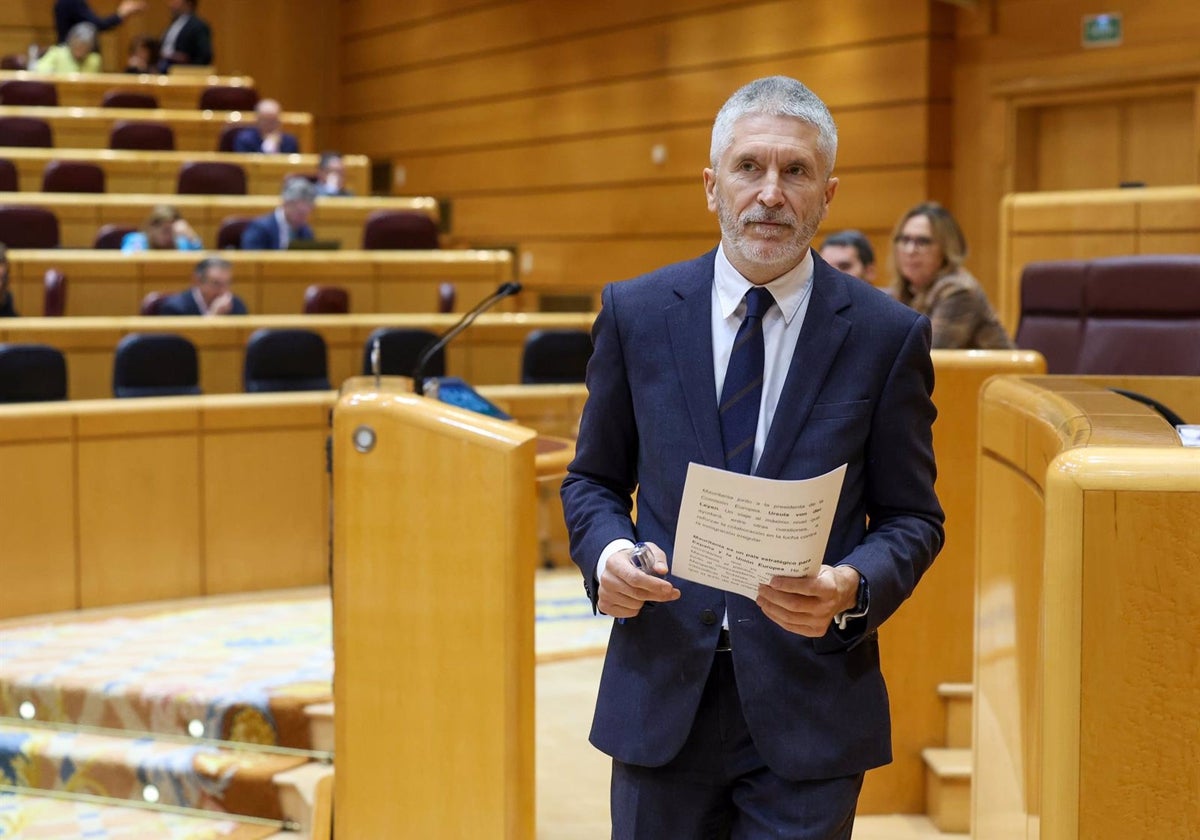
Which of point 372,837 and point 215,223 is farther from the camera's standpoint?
point 215,223

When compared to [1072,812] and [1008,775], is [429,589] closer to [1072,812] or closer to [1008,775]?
[1008,775]

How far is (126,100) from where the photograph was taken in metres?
8.17

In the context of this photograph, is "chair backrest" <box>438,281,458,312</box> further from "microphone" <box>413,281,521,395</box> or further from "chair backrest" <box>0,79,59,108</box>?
"chair backrest" <box>0,79,59,108</box>

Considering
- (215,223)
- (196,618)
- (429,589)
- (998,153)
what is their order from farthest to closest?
(215,223)
(998,153)
(196,618)
(429,589)

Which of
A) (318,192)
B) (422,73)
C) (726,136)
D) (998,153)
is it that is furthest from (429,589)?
(422,73)

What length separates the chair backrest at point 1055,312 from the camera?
3252 millimetres

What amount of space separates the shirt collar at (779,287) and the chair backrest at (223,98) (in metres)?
7.82

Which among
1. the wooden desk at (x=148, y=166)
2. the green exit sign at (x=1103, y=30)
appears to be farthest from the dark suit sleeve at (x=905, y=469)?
the wooden desk at (x=148, y=166)

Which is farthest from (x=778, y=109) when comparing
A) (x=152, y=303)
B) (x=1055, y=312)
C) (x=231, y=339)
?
(x=152, y=303)

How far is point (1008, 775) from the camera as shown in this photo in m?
1.61

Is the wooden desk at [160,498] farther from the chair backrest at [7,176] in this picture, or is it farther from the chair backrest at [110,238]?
the chair backrest at [7,176]

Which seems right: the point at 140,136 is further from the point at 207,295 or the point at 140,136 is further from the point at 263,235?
the point at 207,295

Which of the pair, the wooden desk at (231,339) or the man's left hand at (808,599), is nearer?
the man's left hand at (808,599)

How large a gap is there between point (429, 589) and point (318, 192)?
214 inches
